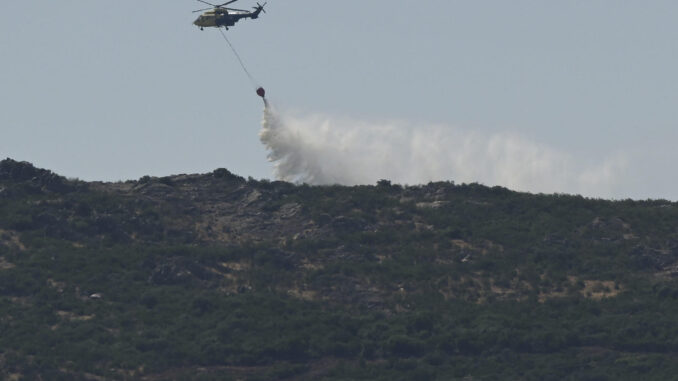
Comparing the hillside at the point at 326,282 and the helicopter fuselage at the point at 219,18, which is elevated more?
the helicopter fuselage at the point at 219,18

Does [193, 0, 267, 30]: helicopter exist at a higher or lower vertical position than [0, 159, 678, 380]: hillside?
higher

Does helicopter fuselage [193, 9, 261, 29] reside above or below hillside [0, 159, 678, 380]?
above

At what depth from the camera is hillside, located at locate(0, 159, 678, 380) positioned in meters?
133

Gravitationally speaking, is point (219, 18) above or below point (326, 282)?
above

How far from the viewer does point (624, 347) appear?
136m

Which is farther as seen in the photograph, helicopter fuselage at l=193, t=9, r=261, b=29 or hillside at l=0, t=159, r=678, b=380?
helicopter fuselage at l=193, t=9, r=261, b=29

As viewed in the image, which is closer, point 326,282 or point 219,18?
point 326,282

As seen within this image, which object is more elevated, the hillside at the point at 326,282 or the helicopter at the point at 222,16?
the helicopter at the point at 222,16

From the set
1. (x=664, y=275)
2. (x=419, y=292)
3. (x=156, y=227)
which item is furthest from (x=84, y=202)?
(x=664, y=275)

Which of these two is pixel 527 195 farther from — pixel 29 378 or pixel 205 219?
pixel 29 378

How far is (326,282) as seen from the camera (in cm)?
14950

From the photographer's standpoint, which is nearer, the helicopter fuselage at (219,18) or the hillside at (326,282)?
the hillside at (326,282)

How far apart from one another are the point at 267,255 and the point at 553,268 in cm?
2492

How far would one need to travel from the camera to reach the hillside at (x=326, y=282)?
5241 inches
